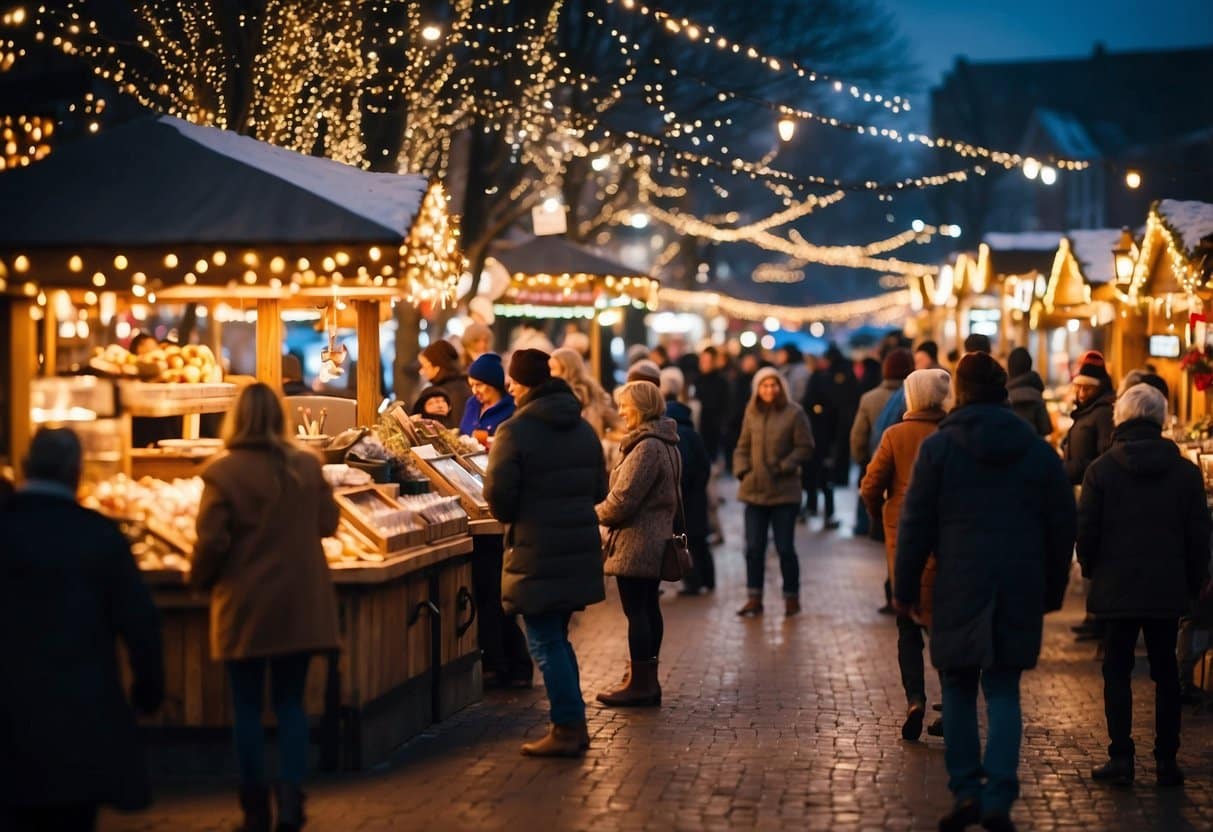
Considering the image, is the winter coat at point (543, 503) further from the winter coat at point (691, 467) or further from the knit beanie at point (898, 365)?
the knit beanie at point (898, 365)

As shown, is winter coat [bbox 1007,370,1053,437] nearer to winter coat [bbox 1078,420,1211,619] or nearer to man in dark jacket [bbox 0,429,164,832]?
winter coat [bbox 1078,420,1211,619]

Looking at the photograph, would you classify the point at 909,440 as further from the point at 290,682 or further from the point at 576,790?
the point at 290,682

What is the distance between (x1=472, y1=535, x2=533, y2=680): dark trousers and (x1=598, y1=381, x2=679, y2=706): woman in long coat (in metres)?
0.87

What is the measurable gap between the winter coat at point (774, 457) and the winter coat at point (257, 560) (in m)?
8.69

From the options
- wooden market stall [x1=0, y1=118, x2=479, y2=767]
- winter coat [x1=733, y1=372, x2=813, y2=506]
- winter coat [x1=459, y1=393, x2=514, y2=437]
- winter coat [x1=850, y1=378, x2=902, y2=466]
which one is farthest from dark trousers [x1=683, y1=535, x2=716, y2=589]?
wooden market stall [x1=0, y1=118, x2=479, y2=767]

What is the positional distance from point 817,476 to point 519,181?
6691 mm

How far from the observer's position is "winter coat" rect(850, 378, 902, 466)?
16812 millimetres

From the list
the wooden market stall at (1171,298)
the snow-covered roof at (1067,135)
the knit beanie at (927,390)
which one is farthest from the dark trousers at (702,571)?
the snow-covered roof at (1067,135)

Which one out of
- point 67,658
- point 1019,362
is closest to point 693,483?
point 1019,362

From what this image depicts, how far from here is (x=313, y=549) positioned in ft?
25.7

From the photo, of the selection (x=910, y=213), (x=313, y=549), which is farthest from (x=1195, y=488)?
(x=910, y=213)

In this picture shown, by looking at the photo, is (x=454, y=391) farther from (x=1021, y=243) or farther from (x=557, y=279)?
(x=1021, y=243)

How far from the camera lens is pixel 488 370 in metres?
12.5

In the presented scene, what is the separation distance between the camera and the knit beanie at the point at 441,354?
1506 centimetres
